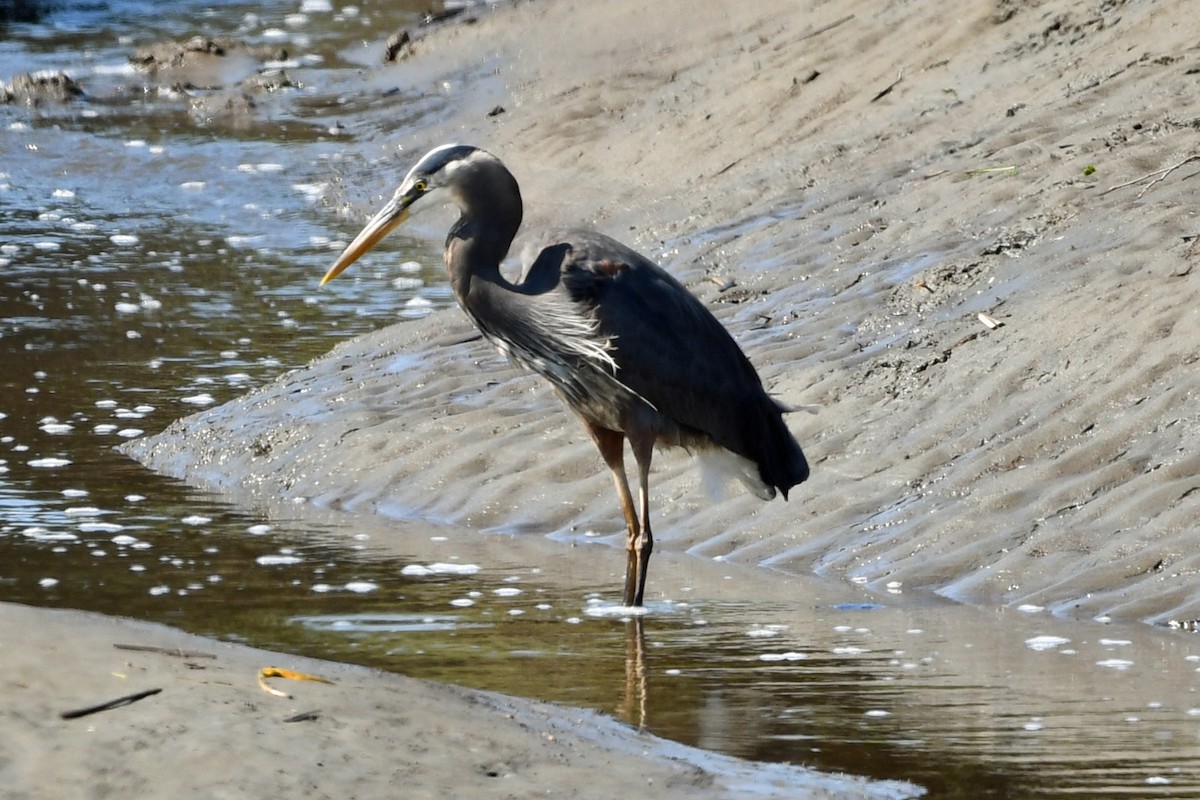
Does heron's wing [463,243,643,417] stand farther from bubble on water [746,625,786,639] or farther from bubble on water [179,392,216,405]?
bubble on water [179,392,216,405]

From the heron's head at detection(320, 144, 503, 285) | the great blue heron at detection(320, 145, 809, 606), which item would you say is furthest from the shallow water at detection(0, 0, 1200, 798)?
the heron's head at detection(320, 144, 503, 285)

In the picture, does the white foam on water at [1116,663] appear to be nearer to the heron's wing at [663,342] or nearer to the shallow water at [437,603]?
the shallow water at [437,603]

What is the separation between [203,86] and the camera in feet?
59.5

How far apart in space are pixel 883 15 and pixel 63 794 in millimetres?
10587

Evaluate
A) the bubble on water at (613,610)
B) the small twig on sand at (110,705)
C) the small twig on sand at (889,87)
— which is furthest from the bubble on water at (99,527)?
the small twig on sand at (889,87)

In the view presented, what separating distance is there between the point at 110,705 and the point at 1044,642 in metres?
2.79

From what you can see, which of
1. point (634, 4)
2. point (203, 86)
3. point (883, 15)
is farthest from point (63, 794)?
point (203, 86)

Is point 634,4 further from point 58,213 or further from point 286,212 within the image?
point 58,213

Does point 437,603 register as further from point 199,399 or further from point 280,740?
point 199,399

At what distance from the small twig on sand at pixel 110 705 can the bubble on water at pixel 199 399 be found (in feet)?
17.1

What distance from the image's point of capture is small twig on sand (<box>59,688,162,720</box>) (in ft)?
12.6

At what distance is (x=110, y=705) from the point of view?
3893mm

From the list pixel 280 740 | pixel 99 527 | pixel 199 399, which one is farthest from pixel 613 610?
pixel 199 399

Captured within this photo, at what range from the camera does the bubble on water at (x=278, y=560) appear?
22.0 ft
